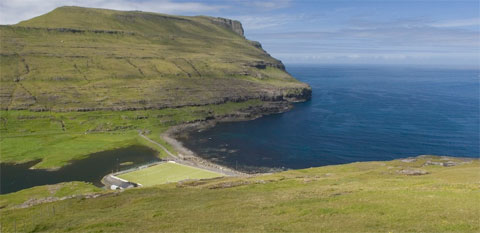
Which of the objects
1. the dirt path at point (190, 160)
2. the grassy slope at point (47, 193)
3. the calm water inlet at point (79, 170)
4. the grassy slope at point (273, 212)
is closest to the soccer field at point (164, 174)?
the dirt path at point (190, 160)

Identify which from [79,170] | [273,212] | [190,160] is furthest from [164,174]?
[273,212]

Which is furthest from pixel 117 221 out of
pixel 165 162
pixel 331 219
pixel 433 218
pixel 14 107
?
pixel 14 107

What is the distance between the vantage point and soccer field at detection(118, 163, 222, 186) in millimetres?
107000

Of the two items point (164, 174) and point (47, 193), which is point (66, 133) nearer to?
point (164, 174)

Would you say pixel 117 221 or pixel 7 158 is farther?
pixel 7 158

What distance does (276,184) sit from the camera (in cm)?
6844

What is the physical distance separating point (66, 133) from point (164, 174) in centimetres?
8468

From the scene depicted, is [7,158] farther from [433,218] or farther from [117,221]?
[433,218]

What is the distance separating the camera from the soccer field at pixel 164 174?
4213 inches

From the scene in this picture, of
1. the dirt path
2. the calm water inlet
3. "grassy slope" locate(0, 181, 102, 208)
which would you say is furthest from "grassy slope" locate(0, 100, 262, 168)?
"grassy slope" locate(0, 181, 102, 208)

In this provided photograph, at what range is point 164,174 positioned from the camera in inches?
4466

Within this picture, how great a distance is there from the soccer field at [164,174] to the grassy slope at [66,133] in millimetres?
22314

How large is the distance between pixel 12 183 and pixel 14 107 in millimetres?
95231

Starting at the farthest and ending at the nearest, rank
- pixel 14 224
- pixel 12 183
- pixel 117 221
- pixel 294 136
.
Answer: pixel 294 136 → pixel 12 183 → pixel 14 224 → pixel 117 221
